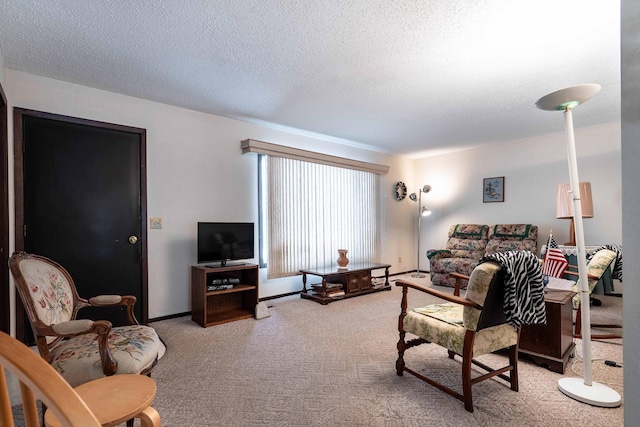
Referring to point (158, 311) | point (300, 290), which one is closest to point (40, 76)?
point (158, 311)

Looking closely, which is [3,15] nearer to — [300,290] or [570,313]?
[300,290]

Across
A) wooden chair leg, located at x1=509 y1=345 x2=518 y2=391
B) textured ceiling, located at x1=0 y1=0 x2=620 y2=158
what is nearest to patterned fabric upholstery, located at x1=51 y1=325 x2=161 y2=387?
textured ceiling, located at x1=0 y1=0 x2=620 y2=158

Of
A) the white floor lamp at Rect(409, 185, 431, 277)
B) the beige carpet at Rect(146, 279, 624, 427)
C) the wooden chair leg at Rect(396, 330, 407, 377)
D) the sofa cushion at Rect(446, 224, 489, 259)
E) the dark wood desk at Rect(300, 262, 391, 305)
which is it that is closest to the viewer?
the beige carpet at Rect(146, 279, 624, 427)

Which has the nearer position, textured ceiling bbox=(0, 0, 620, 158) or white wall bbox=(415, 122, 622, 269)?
textured ceiling bbox=(0, 0, 620, 158)

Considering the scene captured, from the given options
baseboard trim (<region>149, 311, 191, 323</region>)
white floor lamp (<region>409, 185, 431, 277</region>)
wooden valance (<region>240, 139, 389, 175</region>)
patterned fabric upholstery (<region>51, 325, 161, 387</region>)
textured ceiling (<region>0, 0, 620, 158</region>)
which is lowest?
baseboard trim (<region>149, 311, 191, 323</region>)

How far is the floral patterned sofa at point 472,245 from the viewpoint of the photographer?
4.87 meters

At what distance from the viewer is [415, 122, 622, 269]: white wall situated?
14.4 feet

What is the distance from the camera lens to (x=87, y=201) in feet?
9.95

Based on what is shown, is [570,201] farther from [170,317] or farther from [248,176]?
[170,317]

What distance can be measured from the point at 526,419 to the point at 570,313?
1.12 meters

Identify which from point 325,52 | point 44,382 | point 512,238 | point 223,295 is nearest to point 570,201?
point 512,238

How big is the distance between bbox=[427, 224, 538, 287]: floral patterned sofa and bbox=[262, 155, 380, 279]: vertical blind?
111 centimetres

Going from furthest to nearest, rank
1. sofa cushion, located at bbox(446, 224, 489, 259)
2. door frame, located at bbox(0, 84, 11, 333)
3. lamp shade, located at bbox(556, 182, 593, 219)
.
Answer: sofa cushion, located at bbox(446, 224, 489, 259), lamp shade, located at bbox(556, 182, 593, 219), door frame, located at bbox(0, 84, 11, 333)

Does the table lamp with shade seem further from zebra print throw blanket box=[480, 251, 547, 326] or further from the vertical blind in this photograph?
zebra print throw blanket box=[480, 251, 547, 326]
